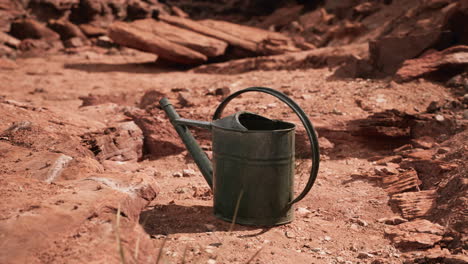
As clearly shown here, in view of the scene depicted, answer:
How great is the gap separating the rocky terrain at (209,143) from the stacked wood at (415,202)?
0.01 m

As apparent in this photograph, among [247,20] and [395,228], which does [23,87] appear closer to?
[395,228]

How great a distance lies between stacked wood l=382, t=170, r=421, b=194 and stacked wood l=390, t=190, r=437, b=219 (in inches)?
6.1

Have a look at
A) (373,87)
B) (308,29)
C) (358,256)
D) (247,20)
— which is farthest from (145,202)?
(247,20)

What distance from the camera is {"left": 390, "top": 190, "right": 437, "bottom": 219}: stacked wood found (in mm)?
3471

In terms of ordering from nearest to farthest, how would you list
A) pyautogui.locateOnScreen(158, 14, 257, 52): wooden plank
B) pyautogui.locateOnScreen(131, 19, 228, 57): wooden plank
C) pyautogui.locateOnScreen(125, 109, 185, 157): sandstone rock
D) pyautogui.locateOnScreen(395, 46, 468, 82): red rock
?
pyautogui.locateOnScreen(125, 109, 185, 157): sandstone rock → pyautogui.locateOnScreen(395, 46, 468, 82): red rock → pyautogui.locateOnScreen(131, 19, 228, 57): wooden plank → pyautogui.locateOnScreen(158, 14, 257, 52): wooden plank

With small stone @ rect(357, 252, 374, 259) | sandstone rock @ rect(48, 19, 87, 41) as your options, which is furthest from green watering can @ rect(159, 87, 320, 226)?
sandstone rock @ rect(48, 19, 87, 41)

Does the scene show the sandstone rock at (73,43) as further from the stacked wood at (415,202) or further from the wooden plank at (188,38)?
the stacked wood at (415,202)

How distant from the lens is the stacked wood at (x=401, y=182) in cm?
394

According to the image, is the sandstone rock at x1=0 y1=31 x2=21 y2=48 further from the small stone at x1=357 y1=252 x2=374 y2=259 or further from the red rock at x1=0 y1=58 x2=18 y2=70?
the small stone at x1=357 y1=252 x2=374 y2=259

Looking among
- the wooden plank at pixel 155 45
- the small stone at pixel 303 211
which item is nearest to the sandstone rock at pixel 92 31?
the wooden plank at pixel 155 45

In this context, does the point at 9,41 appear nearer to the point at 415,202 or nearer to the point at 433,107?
the point at 433,107

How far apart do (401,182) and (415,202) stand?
0.43 metres

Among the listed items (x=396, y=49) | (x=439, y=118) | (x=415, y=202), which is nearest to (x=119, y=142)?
(x=415, y=202)

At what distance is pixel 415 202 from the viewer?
3.62 meters
